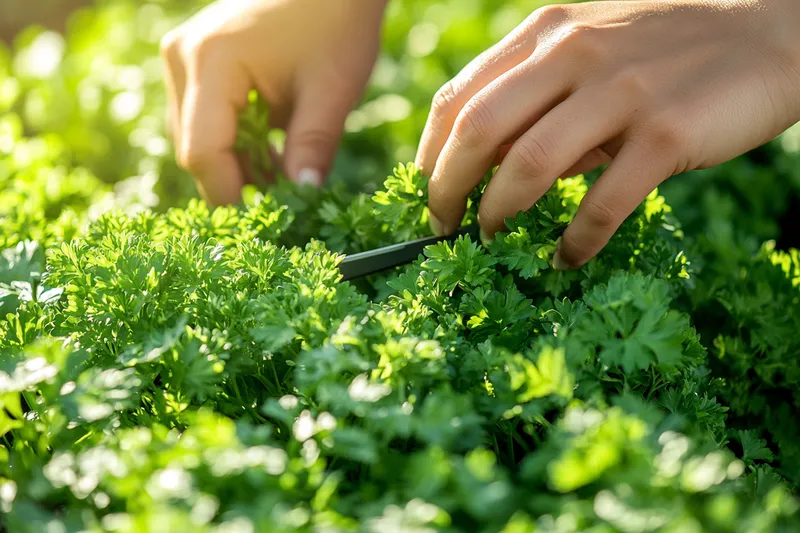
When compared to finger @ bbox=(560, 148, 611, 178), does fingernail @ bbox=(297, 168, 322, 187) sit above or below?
below

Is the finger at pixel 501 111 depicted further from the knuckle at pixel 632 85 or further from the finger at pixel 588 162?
the finger at pixel 588 162

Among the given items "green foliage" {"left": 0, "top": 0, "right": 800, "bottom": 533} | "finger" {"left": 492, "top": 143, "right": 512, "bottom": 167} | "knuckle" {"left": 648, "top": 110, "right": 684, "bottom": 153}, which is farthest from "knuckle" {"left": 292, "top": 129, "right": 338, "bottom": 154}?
"knuckle" {"left": 648, "top": 110, "right": 684, "bottom": 153}

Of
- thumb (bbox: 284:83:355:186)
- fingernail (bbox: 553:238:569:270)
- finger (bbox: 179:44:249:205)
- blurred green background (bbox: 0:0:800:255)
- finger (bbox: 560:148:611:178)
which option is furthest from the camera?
blurred green background (bbox: 0:0:800:255)

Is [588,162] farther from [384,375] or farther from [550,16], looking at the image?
[384,375]

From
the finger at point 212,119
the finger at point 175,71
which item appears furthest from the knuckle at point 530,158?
the finger at point 175,71

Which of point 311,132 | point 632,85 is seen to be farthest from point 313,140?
point 632,85

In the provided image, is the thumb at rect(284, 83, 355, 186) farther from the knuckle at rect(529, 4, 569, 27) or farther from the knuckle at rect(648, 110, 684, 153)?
the knuckle at rect(648, 110, 684, 153)
